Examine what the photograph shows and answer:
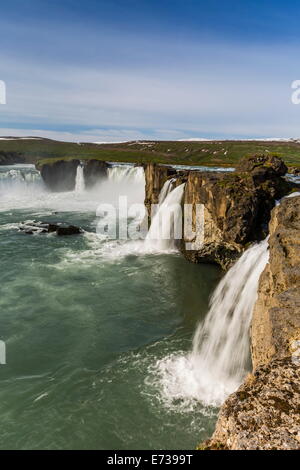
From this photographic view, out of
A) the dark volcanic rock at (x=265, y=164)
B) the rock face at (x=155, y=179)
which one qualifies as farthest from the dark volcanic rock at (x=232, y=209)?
the rock face at (x=155, y=179)

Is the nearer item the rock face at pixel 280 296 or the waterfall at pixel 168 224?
the rock face at pixel 280 296

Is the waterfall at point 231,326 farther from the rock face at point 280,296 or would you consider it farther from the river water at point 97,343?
the rock face at point 280,296

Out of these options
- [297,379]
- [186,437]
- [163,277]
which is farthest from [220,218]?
[297,379]

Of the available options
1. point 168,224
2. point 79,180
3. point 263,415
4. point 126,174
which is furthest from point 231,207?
point 79,180
